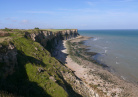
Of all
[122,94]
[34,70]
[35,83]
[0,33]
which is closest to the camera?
[35,83]

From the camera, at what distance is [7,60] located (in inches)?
572

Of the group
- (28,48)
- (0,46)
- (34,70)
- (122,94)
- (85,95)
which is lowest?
(122,94)

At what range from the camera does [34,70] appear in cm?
1731

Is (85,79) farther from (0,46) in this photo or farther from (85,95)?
(0,46)

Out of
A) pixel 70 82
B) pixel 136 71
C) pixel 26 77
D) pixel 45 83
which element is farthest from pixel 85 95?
pixel 136 71

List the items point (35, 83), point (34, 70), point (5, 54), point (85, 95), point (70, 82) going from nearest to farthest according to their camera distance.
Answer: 1. point (5, 54)
2. point (35, 83)
3. point (34, 70)
4. point (85, 95)
5. point (70, 82)

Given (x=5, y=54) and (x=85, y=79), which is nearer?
(x=5, y=54)

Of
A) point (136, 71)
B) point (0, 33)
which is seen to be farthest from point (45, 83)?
point (136, 71)

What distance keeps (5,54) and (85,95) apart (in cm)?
1549

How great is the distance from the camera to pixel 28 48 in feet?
79.8

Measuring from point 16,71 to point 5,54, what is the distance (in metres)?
3.08

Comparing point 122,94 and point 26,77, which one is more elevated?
point 26,77

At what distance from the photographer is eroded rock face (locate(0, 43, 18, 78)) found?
13.6 metres

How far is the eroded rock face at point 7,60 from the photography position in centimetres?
1362
